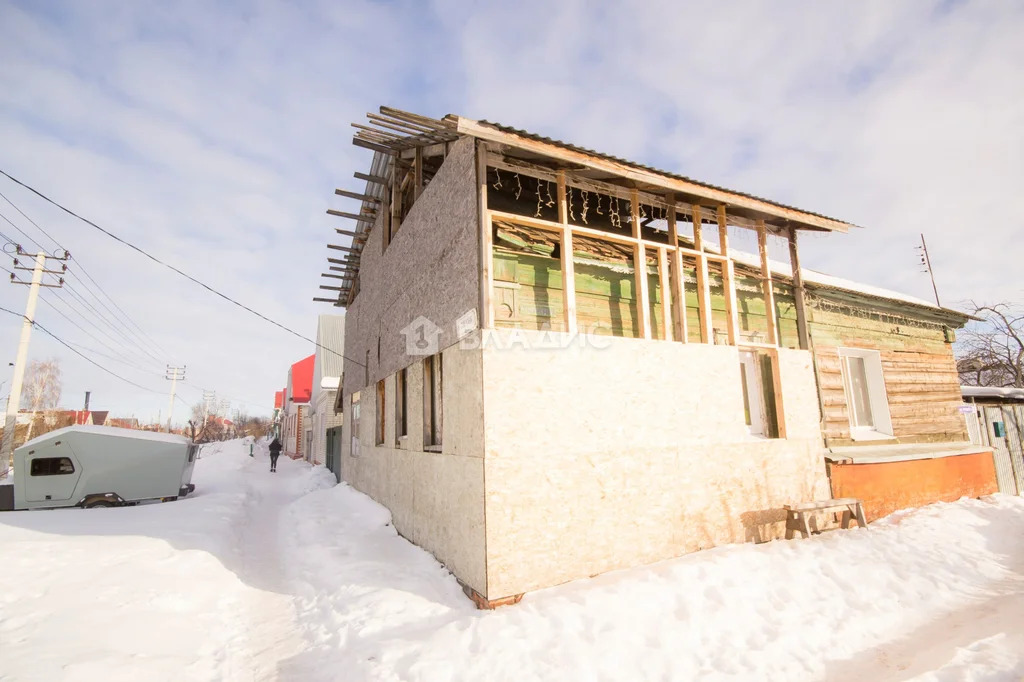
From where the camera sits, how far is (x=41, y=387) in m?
50.7

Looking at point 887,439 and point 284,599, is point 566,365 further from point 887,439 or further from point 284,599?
point 887,439

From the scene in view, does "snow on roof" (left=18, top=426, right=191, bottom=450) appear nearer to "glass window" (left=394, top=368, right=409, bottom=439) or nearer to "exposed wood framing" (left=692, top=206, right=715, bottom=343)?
"glass window" (left=394, top=368, right=409, bottom=439)

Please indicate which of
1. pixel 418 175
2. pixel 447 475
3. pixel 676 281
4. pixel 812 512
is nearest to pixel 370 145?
pixel 418 175

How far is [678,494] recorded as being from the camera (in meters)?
6.36

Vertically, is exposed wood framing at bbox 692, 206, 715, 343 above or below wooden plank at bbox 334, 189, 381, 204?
below

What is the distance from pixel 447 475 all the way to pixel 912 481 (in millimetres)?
8809

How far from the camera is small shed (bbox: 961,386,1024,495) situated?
11.8 meters

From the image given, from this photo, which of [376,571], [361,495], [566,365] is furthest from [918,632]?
[361,495]

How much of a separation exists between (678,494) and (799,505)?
96.8 inches

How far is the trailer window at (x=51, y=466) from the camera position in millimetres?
11688

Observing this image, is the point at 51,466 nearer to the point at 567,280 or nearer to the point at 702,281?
the point at 567,280

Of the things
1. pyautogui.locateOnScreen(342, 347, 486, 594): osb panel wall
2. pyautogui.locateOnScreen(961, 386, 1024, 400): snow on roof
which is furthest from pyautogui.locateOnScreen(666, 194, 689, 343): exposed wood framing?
pyautogui.locateOnScreen(961, 386, 1024, 400): snow on roof

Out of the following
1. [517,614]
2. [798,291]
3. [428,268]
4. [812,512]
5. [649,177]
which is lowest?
[517,614]

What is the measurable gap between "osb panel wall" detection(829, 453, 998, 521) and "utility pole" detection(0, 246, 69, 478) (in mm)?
23751
